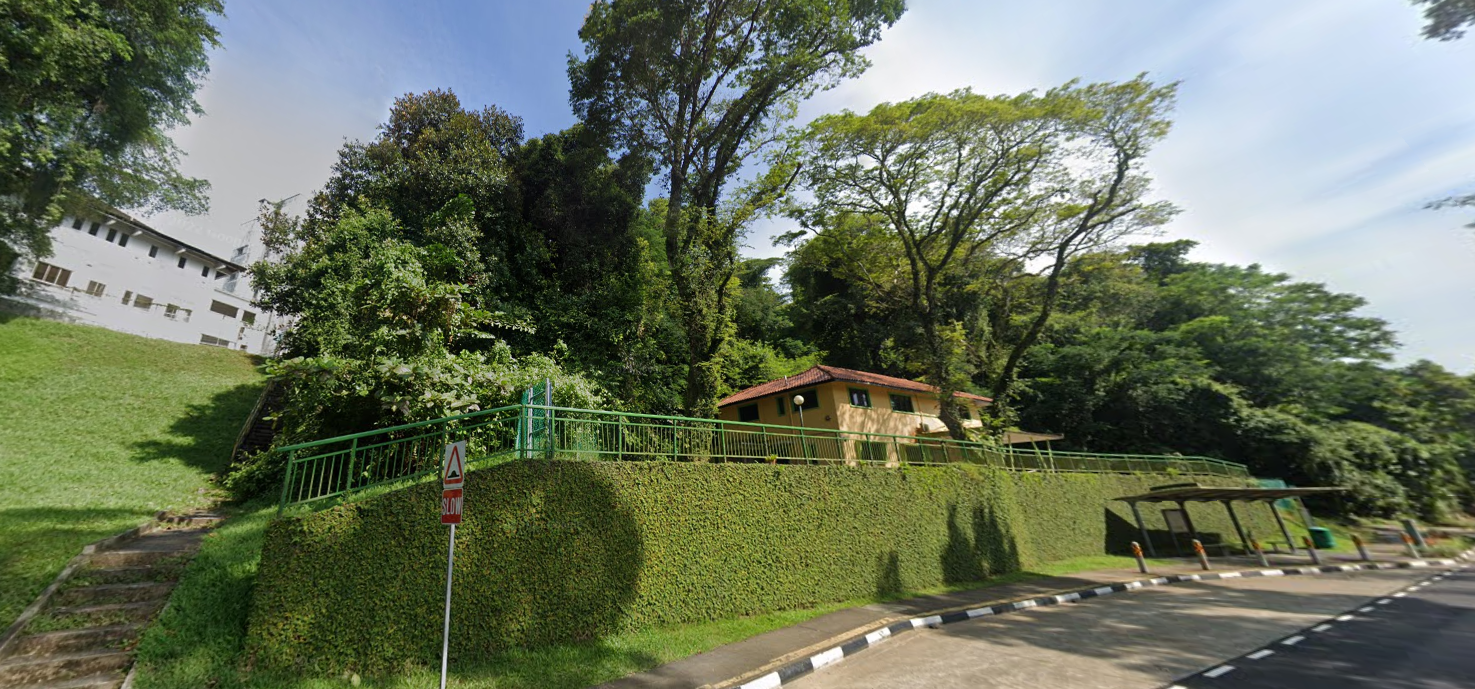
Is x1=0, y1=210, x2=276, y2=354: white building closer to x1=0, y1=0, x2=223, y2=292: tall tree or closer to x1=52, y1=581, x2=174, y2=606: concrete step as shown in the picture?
x1=0, y1=0, x2=223, y2=292: tall tree

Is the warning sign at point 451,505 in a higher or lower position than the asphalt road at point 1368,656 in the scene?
higher

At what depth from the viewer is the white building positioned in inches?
915

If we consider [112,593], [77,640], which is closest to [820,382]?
[112,593]

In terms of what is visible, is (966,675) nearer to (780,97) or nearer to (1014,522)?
(1014,522)

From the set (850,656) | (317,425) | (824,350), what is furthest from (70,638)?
(824,350)

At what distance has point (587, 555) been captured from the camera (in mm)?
7473

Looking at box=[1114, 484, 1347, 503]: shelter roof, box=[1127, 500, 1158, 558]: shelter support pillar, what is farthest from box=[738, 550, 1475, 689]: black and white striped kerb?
box=[1127, 500, 1158, 558]: shelter support pillar

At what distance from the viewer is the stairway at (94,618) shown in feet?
15.7

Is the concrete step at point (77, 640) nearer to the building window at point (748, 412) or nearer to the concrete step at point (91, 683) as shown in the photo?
the concrete step at point (91, 683)

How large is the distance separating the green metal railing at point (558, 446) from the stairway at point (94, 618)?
62.7 inches

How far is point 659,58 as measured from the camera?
16.8 meters

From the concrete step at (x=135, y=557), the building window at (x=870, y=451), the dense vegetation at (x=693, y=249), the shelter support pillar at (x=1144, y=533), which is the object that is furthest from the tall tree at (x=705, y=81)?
the shelter support pillar at (x=1144, y=533)

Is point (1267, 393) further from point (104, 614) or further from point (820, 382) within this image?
point (104, 614)

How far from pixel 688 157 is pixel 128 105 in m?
21.9
